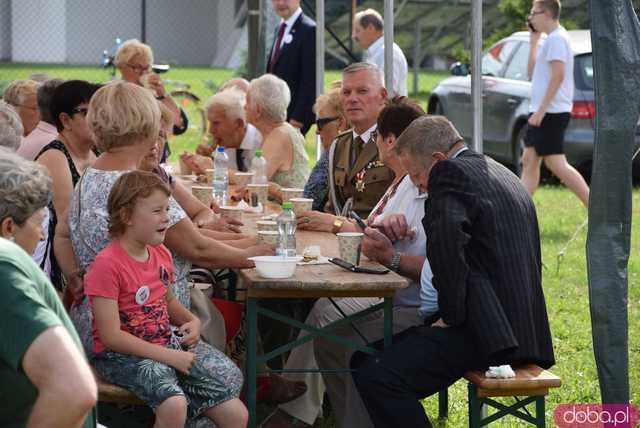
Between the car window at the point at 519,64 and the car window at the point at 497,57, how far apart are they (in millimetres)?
115

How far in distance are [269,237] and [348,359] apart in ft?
1.93

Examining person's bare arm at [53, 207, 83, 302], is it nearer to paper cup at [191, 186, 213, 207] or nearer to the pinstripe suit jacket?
the pinstripe suit jacket

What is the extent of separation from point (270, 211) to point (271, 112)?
104 cm

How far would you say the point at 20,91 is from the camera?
21.0 ft

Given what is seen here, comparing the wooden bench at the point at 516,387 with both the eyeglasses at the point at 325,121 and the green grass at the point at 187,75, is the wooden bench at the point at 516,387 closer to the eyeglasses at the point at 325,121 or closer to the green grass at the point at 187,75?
the eyeglasses at the point at 325,121

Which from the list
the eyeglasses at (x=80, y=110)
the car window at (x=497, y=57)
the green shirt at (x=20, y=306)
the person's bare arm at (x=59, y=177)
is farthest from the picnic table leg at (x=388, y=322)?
the car window at (x=497, y=57)

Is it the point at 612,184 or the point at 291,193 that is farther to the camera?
the point at 291,193

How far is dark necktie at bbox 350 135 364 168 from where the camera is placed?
209 inches

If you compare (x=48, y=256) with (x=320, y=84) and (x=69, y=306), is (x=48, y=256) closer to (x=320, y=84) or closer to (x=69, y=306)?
(x=69, y=306)

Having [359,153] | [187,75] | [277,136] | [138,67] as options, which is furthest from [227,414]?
[187,75]

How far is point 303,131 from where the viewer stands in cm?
866

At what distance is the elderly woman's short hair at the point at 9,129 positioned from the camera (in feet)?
14.3

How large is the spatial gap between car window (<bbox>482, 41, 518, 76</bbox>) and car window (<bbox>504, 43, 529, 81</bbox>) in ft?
0.38

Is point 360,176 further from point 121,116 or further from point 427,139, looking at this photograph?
point 121,116
